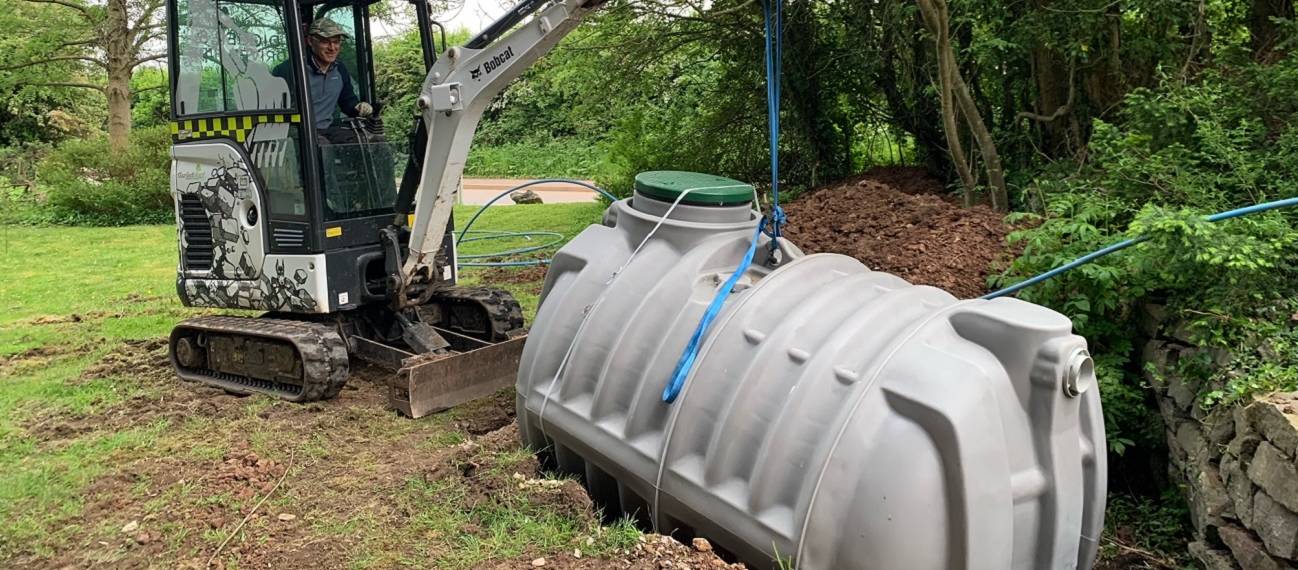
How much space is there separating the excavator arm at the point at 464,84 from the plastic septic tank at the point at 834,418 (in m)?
1.96

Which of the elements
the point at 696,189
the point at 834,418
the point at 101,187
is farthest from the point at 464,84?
the point at 101,187

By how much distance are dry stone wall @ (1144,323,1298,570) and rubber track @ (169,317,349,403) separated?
4.55 m

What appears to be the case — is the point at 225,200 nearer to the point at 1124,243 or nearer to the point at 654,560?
the point at 654,560

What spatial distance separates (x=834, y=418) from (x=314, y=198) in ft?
13.4

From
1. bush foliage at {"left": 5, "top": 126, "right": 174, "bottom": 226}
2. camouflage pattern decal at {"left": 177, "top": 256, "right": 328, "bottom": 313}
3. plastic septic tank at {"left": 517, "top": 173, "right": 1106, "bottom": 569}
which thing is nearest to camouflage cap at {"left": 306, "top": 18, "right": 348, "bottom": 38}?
camouflage pattern decal at {"left": 177, "top": 256, "right": 328, "bottom": 313}

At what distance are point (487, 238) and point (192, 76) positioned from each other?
6473mm

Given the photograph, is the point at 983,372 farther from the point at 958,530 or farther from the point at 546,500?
the point at 546,500

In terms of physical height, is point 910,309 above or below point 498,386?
above

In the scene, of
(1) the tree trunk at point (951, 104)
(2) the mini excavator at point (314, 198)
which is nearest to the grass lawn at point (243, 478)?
(2) the mini excavator at point (314, 198)

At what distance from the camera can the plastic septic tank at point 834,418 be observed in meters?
2.63

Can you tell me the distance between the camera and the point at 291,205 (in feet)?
19.3

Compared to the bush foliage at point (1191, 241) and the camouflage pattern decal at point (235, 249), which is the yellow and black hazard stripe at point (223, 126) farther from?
the bush foliage at point (1191, 241)

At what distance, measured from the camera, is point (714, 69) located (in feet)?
39.3

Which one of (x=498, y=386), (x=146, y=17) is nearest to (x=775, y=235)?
(x=498, y=386)
